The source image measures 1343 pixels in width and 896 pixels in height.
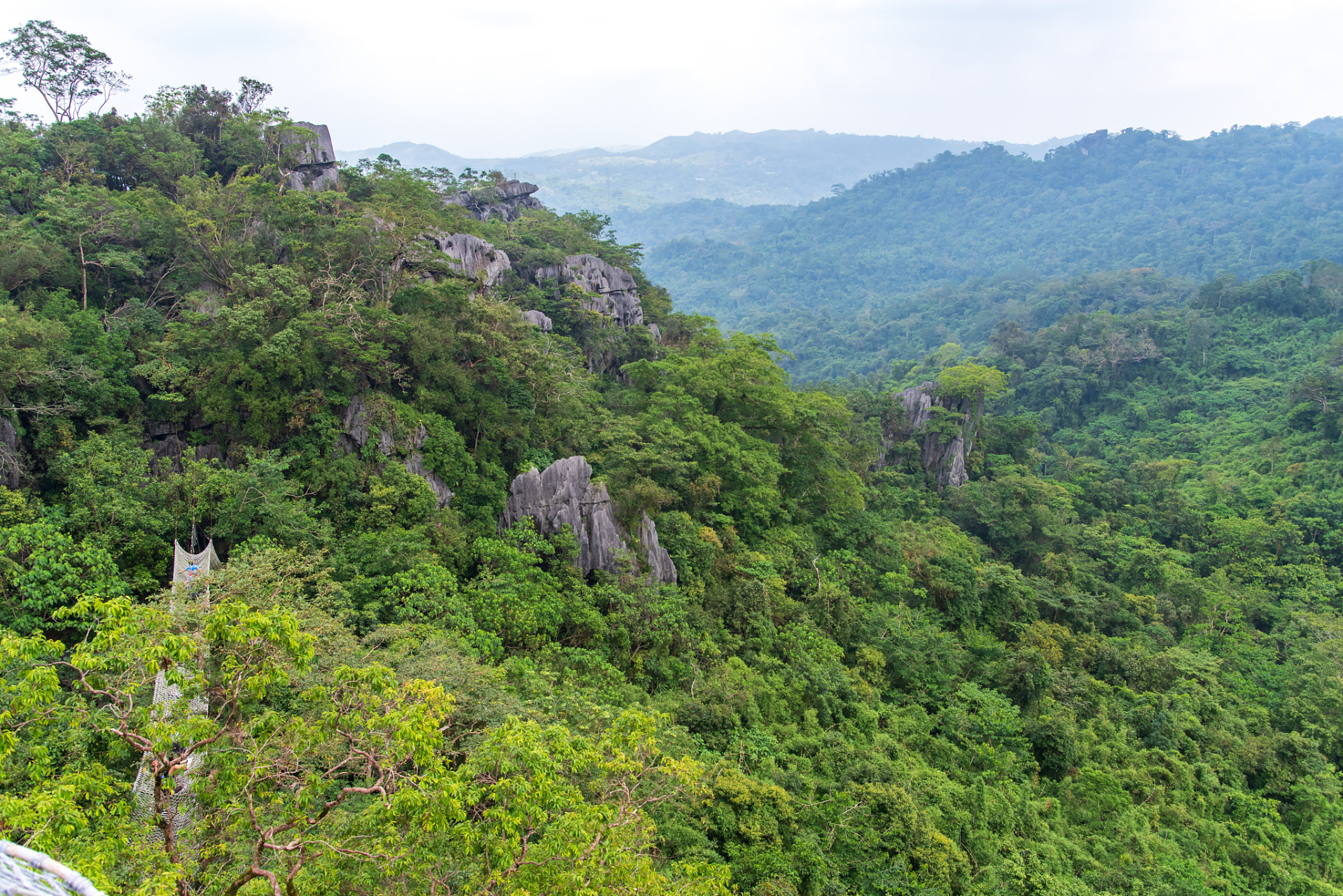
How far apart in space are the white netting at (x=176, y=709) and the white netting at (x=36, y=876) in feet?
9.21

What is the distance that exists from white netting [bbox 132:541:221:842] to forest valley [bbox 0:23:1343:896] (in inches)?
3.5

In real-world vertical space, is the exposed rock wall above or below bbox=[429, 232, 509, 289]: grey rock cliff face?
below

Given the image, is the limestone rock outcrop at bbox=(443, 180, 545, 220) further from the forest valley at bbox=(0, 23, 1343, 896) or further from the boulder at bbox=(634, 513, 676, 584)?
the boulder at bbox=(634, 513, 676, 584)

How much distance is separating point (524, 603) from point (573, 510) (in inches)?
103

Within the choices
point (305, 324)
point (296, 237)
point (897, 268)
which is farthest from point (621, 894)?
point (897, 268)

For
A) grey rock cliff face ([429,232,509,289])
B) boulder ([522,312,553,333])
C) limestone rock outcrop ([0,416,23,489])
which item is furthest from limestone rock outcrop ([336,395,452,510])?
boulder ([522,312,553,333])

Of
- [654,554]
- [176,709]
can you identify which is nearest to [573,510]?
[654,554]

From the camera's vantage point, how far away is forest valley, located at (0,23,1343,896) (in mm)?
5504

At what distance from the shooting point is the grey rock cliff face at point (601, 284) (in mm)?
23156

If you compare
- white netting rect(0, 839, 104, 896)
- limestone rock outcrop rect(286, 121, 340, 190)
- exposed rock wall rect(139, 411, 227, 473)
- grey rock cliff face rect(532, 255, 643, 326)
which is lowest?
exposed rock wall rect(139, 411, 227, 473)

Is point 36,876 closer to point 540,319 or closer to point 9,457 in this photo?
point 9,457

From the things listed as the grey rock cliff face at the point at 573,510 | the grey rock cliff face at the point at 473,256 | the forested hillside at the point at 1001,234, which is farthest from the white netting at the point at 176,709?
the forested hillside at the point at 1001,234

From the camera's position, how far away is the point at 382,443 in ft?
43.7

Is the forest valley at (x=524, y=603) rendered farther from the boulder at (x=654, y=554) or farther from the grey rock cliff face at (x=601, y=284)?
the grey rock cliff face at (x=601, y=284)
